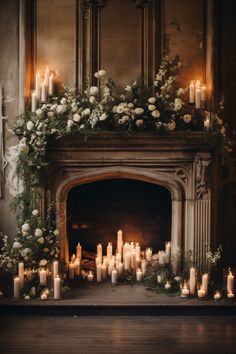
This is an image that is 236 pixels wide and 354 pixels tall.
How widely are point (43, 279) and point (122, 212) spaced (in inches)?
67.9

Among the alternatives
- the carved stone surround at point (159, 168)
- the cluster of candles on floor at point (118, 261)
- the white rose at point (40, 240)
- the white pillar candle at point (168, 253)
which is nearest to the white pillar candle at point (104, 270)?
the cluster of candles on floor at point (118, 261)

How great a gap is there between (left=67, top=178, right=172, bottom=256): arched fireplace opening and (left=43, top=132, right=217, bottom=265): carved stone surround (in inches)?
31.9

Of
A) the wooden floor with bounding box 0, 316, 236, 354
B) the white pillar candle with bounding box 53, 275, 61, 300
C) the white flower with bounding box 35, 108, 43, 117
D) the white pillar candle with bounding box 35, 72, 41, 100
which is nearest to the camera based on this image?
the wooden floor with bounding box 0, 316, 236, 354

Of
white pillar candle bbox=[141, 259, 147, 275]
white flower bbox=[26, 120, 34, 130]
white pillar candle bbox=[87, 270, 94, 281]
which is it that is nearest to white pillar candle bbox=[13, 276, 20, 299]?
white pillar candle bbox=[87, 270, 94, 281]

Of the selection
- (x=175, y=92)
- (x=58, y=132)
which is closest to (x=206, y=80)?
(x=175, y=92)

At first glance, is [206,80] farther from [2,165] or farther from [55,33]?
[2,165]

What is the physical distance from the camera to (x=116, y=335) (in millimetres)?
4887

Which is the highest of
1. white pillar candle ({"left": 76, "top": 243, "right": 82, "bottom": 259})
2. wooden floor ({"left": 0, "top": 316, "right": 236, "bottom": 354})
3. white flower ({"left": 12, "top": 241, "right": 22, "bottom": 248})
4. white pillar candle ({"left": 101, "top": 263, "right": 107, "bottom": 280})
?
white flower ({"left": 12, "top": 241, "right": 22, "bottom": 248})

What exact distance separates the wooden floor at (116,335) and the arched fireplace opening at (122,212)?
1.85 metres

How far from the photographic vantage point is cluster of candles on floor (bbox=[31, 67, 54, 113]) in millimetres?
6082

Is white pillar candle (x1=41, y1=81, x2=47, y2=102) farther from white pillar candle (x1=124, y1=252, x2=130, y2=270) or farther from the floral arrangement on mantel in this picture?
white pillar candle (x1=124, y1=252, x2=130, y2=270)

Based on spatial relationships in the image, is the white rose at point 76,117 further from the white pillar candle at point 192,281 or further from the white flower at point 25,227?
the white pillar candle at point 192,281

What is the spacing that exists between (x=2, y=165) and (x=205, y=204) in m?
2.75

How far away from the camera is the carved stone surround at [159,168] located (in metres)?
6.00
